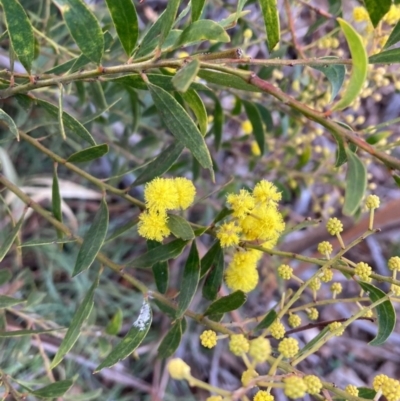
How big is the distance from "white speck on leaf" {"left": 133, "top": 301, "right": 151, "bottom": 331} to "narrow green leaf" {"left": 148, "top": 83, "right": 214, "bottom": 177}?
1.20 ft

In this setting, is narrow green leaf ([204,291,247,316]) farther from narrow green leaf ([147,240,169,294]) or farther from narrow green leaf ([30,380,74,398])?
narrow green leaf ([30,380,74,398])

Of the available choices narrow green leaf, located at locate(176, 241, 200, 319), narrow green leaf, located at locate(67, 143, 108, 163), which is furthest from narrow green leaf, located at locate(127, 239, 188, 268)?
narrow green leaf, located at locate(67, 143, 108, 163)

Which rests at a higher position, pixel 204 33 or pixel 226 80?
pixel 204 33

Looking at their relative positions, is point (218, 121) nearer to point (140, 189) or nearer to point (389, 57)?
point (389, 57)

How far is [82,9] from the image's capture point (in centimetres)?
88

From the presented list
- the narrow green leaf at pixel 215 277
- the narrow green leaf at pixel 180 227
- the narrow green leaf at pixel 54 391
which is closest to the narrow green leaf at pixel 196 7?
the narrow green leaf at pixel 180 227

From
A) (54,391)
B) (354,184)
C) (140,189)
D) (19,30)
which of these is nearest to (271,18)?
(354,184)

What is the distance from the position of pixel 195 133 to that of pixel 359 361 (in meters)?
2.58

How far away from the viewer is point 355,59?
2.39ft

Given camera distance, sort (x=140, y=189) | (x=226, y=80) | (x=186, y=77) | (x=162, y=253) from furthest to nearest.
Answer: (x=140, y=189) → (x=162, y=253) → (x=226, y=80) → (x=186, y=77)


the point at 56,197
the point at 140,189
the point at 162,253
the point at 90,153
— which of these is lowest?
Answer: the point at 140,189

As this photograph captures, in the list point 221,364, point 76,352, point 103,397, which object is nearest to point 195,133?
point 76,352

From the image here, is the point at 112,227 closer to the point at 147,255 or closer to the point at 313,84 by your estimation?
the point at 313,84

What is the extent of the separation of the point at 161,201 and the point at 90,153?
9.2 inches
